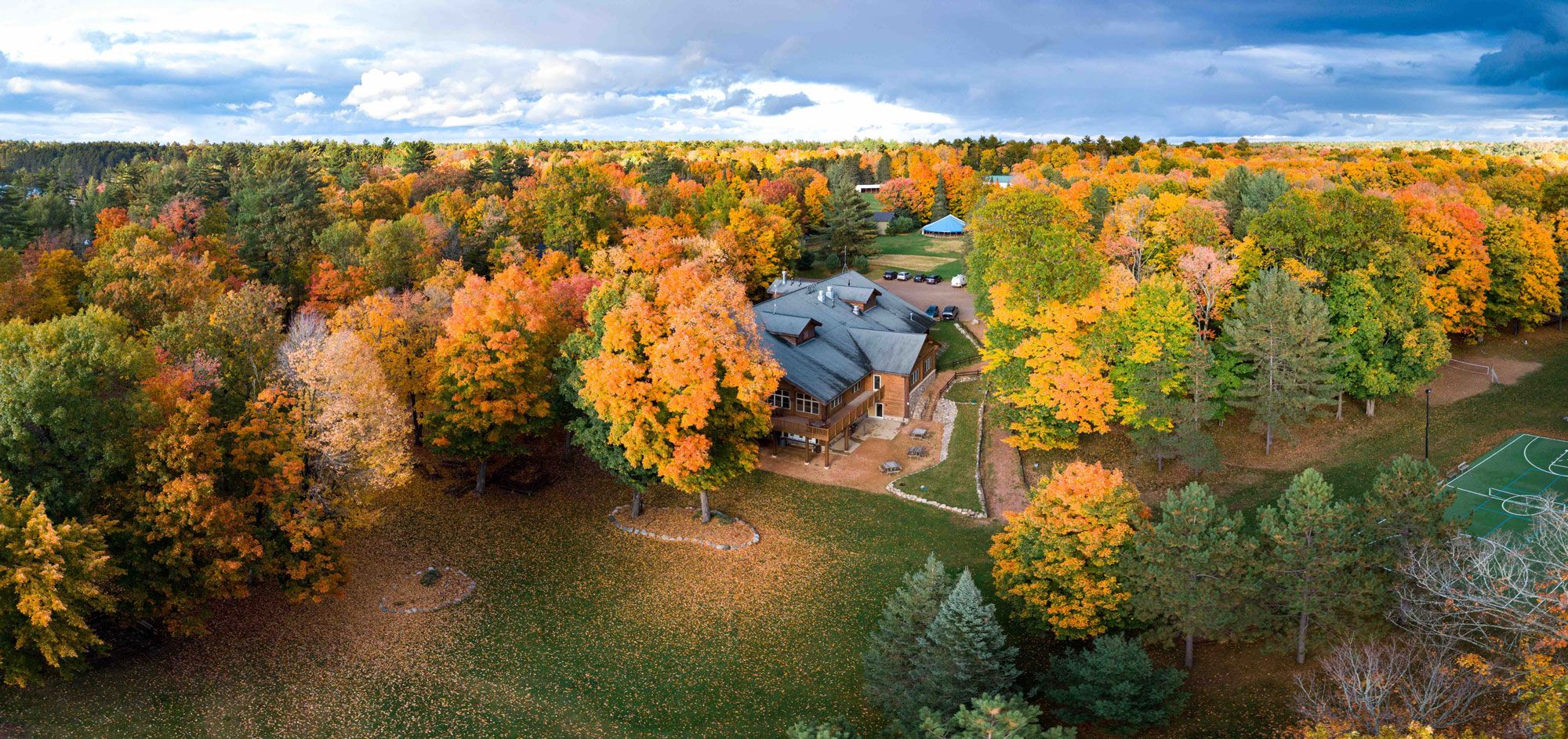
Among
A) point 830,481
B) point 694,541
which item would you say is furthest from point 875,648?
point 830,481

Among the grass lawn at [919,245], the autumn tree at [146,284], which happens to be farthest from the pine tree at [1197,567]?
the grass lawn at [919,245]

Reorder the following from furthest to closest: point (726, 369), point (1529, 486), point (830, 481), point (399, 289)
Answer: point (399, 289)
point (830, 481)
point (1529, 486)
point (726, 369)

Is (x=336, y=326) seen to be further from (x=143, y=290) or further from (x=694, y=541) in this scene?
(x=694, y=541)

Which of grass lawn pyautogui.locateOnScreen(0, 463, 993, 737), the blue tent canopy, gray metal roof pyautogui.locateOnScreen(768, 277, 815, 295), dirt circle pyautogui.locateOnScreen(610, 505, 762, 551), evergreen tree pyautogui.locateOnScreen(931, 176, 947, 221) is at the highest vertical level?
evergreen tree pyautogui.locateOnScreen(931, 176, 947, 221)

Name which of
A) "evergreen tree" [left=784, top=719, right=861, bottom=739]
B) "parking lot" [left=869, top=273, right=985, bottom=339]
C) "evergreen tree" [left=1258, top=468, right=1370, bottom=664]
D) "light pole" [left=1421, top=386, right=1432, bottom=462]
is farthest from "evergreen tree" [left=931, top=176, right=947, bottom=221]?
"evergreen tree" [left=784, top=719, right=861, bottom=739]

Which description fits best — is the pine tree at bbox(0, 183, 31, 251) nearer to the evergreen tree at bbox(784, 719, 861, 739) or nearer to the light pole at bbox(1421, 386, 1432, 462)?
the evergreen tree at bbox(784, 719, 861, 739)

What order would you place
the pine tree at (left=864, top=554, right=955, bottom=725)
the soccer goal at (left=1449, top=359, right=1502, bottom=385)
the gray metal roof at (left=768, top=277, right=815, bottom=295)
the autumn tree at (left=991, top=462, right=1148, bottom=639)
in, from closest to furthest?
the pine tree at (left=864, top=554, right=955, bottom=725), the autumn tree at (left=991, top=462, right=1148, bottom=639), the soccer goal at (left=1449, top=359, right=1502, bottom=385), the gray metal roof at (left=768, top=277, right=815, bottom=295)

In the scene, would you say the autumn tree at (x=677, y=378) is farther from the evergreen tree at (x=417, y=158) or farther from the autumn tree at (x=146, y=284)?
the evergreen tree at (x=417, y=158)
